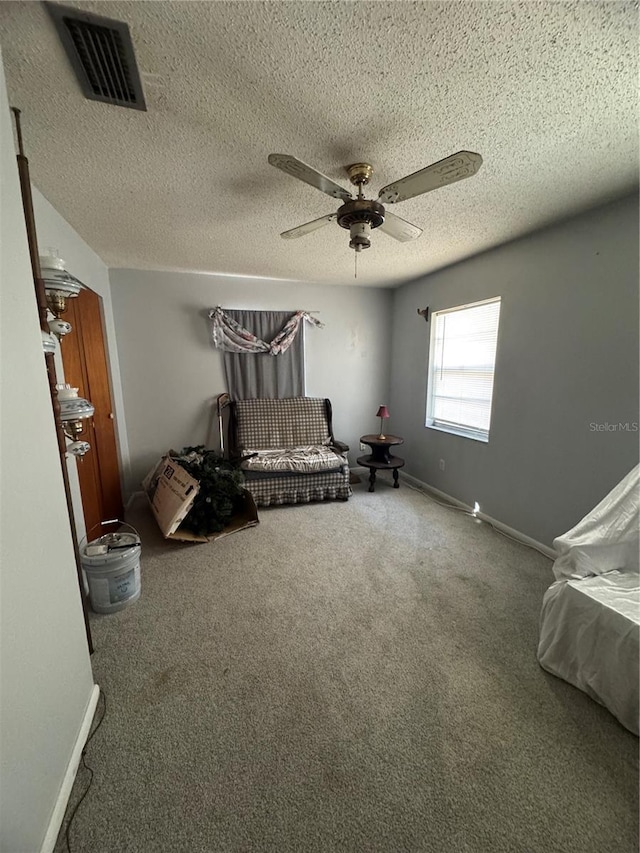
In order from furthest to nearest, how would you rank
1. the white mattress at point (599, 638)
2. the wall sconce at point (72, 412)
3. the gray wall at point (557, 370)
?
the gray wall at point (557, 370) → the wall sconce at point (72, 412) → the white mattress at point (599, 638)

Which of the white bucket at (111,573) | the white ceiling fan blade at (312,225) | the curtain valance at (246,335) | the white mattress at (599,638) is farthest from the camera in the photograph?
the curtain valance at (246,335)

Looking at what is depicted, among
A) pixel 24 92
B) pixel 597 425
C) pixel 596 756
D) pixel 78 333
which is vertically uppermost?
pixel 24 92

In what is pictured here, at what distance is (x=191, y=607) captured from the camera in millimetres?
1952

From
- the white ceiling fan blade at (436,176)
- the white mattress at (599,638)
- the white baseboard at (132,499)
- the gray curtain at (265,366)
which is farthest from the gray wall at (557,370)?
the white baseboard at (132,499)

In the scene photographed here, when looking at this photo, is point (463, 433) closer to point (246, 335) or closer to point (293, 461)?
point (293, 461)

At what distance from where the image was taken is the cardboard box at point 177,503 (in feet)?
8.51

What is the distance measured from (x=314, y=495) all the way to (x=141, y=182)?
109 inches

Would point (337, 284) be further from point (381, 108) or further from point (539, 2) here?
point (539, 2)

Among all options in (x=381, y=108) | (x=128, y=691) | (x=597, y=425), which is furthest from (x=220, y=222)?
(x=597, y=425)

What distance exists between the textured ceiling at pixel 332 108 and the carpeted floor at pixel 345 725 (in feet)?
7.70

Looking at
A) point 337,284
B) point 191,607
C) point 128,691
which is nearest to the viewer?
point 128,691

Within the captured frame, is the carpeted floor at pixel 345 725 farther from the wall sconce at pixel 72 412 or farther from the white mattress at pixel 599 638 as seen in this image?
the wall sconce at pixel 72 412

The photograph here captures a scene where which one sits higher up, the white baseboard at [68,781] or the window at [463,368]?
the window at [463,368]

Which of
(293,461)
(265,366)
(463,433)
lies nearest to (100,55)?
(293,461)
